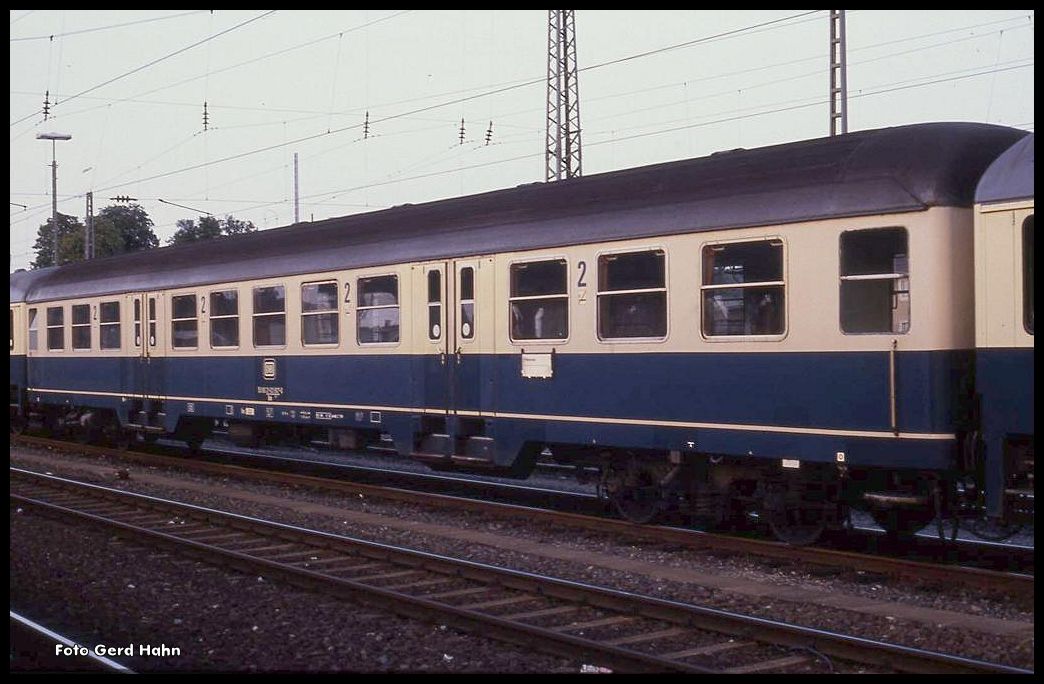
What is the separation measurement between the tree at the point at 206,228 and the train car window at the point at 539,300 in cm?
3982

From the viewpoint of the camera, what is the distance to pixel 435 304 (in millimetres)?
13727

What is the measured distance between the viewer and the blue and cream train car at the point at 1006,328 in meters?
8.72

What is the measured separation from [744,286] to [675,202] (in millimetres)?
1150

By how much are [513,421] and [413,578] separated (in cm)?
330

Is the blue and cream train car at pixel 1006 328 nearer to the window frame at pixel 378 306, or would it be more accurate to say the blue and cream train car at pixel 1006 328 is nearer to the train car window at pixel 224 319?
the window frame at pixel 378 306

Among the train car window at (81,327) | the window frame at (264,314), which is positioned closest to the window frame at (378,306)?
the window frame at (264,314)

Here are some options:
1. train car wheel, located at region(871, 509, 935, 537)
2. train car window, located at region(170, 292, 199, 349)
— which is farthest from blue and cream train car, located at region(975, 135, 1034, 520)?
train car window, located at region(170, 292, 199, 349)

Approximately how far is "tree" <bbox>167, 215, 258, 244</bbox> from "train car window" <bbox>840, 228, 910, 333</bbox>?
4363 centimetres

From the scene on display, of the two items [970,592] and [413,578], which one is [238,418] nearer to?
[413,578]

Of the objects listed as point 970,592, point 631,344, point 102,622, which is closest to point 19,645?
point 102,622

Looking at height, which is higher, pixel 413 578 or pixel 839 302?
pixel 839 302

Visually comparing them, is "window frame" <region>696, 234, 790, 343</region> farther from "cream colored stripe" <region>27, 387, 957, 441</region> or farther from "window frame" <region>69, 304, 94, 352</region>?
"window frame" <region>69, 304, 94, 352</region>

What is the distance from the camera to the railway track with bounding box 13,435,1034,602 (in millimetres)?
9039

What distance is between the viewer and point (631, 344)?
11.4m
